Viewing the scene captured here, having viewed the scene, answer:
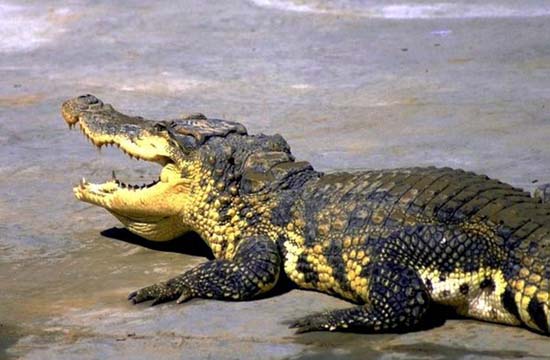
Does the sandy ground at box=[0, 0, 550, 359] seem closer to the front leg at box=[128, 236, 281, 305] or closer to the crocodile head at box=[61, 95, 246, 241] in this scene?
the front leg at box=[128, 236, 281, 305]

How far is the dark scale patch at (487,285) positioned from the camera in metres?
5.66

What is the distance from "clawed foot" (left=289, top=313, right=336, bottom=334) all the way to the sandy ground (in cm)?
5

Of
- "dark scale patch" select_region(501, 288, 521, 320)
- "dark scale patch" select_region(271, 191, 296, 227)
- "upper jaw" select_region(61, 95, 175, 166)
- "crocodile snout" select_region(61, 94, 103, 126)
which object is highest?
"crocodile snout" select_region(61, 94, 103, 126)

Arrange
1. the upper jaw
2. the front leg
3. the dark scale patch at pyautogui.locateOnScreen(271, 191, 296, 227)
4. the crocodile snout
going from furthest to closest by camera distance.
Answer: the crocodile snout < the upper jaw < the dark scale patch at pyautogui.locateOnScreen(271, 191, 296, 227) < the front leg

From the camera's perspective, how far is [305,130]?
9477 mm

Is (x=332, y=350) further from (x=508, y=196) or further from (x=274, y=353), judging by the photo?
(x=508, y=196)

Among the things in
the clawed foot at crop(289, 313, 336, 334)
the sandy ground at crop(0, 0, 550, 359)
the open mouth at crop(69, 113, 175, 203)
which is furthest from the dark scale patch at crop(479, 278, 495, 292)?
the open mouth at crop(69, 113, 175, 203)

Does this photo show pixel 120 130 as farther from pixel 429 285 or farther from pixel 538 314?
pixel 538 314

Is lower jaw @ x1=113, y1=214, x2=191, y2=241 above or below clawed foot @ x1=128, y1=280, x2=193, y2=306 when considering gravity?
above

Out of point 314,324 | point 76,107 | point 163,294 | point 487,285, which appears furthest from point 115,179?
point 487,285

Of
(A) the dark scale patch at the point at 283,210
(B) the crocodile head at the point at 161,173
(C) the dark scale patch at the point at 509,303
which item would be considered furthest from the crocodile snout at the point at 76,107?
(C) the dark scale patch at the point at 509,303

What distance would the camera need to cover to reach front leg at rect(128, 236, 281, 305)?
6.16m

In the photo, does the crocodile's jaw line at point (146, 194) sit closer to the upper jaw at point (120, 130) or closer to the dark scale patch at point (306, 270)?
the upper jaw at point (120, 130)

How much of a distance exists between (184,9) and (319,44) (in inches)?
78.1
